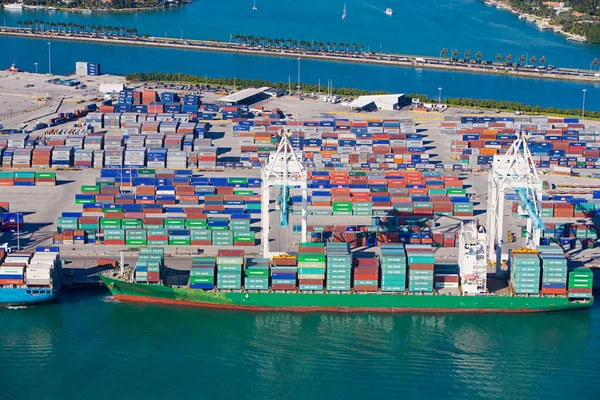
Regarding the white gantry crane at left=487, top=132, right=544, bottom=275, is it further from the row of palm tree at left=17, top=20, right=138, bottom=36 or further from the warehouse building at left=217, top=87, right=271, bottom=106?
the row of palm tree at left=17, top=20, right=138, bottom=36

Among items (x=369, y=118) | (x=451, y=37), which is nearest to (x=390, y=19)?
(x=451, y=37)

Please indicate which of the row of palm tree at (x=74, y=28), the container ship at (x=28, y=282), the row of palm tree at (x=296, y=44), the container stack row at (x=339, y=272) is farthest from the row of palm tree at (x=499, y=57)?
the container ship at (x=28, y=282)

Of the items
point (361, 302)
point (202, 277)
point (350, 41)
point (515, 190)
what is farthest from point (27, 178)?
point (350, 41)

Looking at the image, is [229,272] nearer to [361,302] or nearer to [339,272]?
[339,272]

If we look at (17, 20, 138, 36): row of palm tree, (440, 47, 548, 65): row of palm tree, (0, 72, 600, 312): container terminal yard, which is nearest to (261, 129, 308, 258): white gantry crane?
(0, 72, 600, 312): container terminal yard

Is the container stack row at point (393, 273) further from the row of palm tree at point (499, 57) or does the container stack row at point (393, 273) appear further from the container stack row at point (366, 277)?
the row of palm tree at point (499, 57)

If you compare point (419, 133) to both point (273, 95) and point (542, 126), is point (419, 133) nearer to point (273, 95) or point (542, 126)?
point (542, 126)

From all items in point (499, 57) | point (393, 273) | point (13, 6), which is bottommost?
point (393, 273)
